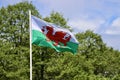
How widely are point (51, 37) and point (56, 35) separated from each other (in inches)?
13.5

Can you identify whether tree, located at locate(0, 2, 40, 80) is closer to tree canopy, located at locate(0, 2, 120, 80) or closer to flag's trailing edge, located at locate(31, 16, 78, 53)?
tree canopy, located at locate(0, 2, 120, 80)

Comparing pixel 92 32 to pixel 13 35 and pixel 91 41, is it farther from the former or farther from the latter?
pixel 13 35

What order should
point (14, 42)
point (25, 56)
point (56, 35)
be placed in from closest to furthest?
point (56, 35) → point (25, 56) → point (14, 42)

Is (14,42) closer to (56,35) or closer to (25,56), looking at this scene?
(25,56)

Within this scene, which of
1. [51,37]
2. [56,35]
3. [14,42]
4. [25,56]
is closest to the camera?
[51,37]

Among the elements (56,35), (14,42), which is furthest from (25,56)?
(56,35)

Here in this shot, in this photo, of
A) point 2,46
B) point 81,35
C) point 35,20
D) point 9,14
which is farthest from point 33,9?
point 35,20

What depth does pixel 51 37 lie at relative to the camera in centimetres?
2180

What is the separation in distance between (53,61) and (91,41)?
51.3 feet

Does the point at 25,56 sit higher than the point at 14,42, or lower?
lower

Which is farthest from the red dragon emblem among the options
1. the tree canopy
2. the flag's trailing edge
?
the tree canopy

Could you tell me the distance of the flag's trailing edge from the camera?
21.3m

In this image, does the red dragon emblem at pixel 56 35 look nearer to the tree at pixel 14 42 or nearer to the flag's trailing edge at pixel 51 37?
the flag's trailing edge at pixel 51 37

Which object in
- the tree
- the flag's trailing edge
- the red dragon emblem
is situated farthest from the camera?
the tree
